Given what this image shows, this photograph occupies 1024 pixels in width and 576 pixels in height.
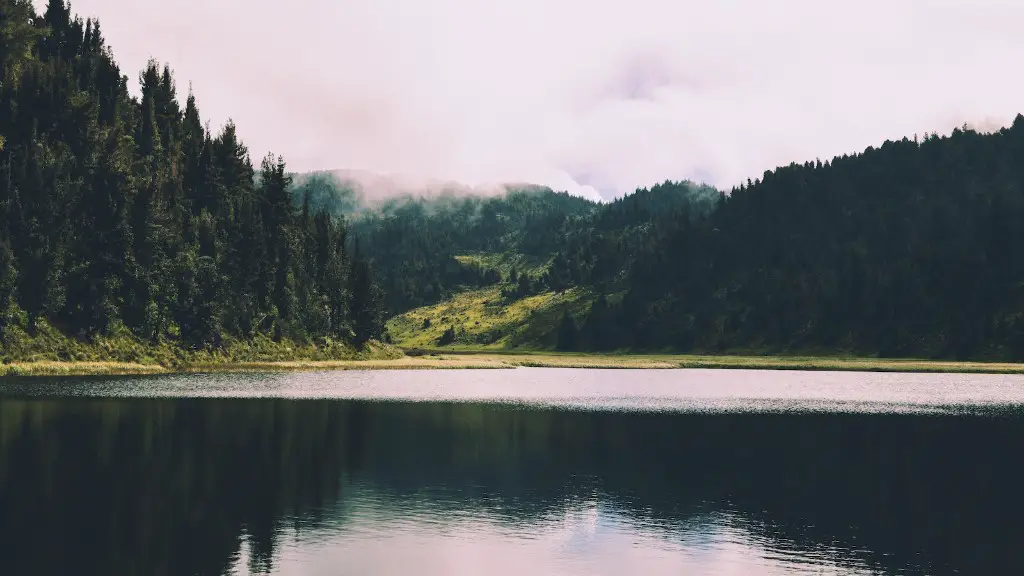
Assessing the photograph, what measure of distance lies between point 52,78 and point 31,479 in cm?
16365

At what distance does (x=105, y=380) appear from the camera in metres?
136

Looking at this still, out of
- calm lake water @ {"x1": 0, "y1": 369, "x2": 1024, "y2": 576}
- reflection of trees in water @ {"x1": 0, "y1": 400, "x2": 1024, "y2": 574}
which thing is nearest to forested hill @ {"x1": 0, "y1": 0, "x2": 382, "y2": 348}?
calm lake water @ {"x1": 0, "y1": 369, "x2": 1024, "y2": 576}

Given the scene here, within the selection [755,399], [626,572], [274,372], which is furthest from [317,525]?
[274,372]

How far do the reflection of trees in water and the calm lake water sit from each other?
21cm

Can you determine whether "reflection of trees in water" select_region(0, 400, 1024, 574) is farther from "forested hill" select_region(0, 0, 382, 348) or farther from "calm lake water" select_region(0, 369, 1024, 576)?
"forested hill" select_region(0, 0, 382, 348)

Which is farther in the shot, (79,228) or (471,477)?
(79,228)

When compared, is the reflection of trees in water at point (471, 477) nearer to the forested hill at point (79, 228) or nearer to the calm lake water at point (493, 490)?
the calm lake water at point (493, 490)

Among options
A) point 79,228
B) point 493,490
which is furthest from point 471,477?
point 79,228

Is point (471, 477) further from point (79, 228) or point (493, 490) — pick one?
point (79, 228)

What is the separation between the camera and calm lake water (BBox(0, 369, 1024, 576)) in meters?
35.6

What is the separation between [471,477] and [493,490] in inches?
172

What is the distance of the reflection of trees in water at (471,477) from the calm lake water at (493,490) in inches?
8.4

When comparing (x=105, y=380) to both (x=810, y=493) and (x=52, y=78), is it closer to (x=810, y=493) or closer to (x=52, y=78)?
(x=52, y=78)

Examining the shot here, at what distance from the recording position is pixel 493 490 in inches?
2016
